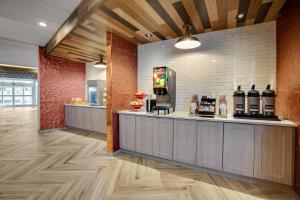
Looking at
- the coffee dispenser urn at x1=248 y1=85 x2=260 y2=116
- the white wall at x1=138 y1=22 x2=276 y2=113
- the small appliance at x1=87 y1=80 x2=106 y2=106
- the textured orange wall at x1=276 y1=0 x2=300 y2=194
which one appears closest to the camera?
the textured orange wall at x1=276 y1=0 x2=300 y2=194

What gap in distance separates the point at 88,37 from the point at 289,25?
11.2ft

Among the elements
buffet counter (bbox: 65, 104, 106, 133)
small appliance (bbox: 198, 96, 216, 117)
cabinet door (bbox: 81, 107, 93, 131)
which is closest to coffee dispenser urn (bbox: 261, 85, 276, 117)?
small appliance (bbox: 198, 96, 216, 117)

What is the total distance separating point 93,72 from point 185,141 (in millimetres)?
4485

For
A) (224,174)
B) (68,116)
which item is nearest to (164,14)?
(224,174)

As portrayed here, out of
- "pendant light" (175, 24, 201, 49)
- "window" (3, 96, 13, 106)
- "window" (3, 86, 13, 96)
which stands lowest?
"window" (3, 96, 13, 106)

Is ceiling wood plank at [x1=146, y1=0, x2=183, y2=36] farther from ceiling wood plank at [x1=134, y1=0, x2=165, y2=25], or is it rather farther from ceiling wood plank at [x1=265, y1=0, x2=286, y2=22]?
ceiling wood plank at [x1=265, y1=0, x2=286, y2=22]

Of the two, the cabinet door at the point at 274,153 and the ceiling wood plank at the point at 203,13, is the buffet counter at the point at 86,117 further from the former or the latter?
the cabinet door at the point at 274,153

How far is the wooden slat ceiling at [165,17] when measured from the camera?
2072 mm

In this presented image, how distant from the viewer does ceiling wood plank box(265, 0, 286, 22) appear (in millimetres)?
2038

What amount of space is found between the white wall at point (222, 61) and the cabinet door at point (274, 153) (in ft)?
3.00

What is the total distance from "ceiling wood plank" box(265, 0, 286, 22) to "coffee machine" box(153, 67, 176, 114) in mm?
1710

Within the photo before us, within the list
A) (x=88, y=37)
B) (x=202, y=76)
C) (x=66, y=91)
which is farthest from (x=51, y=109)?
(x=202, y=76)

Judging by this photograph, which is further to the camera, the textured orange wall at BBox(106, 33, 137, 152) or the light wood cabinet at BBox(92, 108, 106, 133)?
the light wood cabinet at BBox(92, 108, 106, 133)

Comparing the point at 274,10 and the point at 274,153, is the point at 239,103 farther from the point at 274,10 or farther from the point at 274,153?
the point at 274,10
